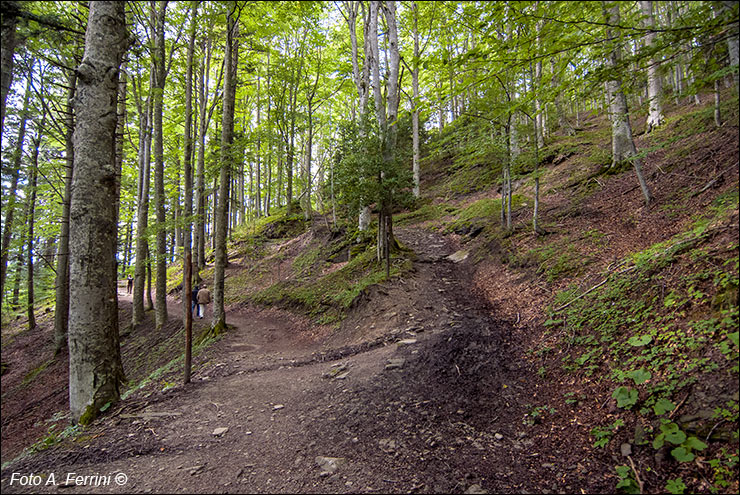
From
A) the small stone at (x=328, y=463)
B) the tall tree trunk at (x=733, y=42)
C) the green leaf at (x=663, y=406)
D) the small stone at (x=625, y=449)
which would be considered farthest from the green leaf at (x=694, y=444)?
the small stone at (x=328, y=463)

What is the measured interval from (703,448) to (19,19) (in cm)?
708

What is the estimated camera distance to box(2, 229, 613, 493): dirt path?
2.85 m

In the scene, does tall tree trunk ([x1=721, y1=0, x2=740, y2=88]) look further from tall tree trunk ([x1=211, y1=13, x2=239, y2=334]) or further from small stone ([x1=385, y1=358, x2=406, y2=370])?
tall tree trunk ([x1=211, y1=13, x2=239, y2=334])

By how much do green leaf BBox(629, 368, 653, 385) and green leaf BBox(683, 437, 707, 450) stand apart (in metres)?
0.69

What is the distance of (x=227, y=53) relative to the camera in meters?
8.69

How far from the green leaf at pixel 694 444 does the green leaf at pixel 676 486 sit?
300 millimetres

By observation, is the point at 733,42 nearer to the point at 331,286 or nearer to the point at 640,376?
the point at 640,376

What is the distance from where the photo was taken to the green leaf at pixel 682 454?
8.46ft

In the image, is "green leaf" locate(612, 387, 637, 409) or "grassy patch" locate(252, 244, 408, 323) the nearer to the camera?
"green leaf" locate(612, 387, 637, 409)

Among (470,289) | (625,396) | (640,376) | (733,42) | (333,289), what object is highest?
(733,42)

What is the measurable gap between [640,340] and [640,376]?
53 cm

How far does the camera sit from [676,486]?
248cm

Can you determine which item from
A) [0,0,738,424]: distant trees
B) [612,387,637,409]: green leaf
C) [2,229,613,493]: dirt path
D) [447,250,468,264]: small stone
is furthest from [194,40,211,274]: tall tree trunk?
[612,387,637,409]: green leaf

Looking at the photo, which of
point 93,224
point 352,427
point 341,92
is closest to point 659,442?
point 352,427
